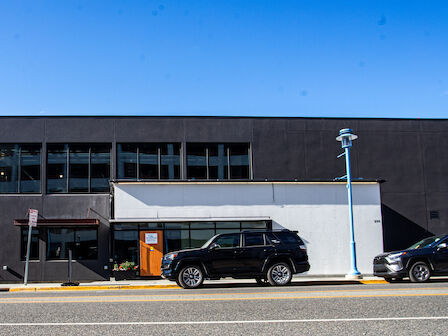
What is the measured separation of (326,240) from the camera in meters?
21.2

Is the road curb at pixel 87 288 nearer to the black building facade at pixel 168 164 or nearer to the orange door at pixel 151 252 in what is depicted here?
the orange door at pixel 151 252

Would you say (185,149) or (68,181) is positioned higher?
(185,149)

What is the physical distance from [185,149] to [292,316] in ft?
50.5

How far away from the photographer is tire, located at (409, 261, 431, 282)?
15.7 metres

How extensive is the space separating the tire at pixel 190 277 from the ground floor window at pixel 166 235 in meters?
5.87

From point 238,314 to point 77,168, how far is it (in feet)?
51.7

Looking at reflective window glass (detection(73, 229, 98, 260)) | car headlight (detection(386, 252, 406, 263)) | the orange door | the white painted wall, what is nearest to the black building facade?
reflective window glass (detection(73, 229, 98, 260))

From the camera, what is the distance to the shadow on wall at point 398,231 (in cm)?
2306

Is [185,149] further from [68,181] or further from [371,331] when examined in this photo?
[371,331]

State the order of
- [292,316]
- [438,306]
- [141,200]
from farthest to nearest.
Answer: [141,200], [438,306], [292,316]

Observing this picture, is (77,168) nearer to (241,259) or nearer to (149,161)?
(149,161)

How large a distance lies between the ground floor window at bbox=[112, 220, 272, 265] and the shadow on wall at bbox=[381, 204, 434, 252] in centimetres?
605

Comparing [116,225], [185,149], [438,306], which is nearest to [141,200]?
[116,225]

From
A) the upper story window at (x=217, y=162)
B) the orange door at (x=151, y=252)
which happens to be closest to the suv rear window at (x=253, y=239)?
the orange door at (x=151, y=252)
